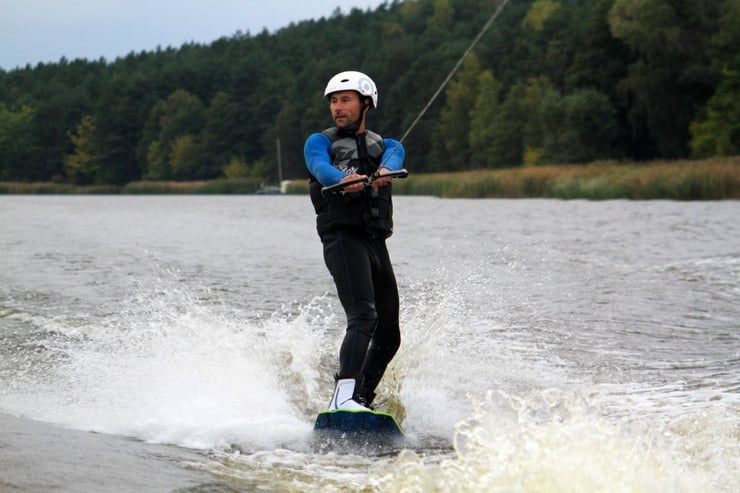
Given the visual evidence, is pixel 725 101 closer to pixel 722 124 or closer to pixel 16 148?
pixel 722 124

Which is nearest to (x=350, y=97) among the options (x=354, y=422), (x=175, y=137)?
(x=354, y=422)

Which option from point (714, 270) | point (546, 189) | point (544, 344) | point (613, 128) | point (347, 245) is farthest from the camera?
point (613, 128)

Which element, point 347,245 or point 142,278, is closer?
point 347,245

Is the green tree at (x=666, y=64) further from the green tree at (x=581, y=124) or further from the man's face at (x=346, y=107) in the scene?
the man's face at (x=346, y=107)

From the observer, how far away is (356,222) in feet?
18.9

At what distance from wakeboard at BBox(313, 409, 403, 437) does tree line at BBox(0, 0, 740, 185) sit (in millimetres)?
56058

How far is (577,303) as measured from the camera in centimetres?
1098

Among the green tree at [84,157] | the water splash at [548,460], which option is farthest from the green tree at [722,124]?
the green tree at [84,157]

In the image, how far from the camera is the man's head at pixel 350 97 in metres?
5.76

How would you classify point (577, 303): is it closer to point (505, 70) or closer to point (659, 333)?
point (659, 333)

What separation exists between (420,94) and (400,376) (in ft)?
303

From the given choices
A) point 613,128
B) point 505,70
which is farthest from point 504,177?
point 505,70

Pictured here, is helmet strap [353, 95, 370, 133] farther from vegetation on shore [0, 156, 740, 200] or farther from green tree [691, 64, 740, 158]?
green tree [691, 64, 740, 158]

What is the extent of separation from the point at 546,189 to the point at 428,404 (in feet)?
115
